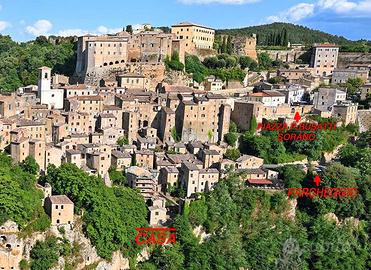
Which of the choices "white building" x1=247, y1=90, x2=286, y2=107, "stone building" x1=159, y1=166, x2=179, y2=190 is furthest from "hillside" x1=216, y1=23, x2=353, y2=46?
"stone building" x1=159, y1=166, x2=179, y2=190

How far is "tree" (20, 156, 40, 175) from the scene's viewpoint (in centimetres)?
3134

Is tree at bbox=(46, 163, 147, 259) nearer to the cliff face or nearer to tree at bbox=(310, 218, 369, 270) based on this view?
the cliff face

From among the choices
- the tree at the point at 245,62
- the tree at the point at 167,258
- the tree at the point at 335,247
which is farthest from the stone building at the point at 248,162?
the tree at the point at 245,62

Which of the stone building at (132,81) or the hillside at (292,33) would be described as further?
the hillside at (292,33)

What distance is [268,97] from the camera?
46.2 m

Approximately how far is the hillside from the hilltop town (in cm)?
3286

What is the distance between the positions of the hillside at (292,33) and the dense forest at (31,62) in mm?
37767

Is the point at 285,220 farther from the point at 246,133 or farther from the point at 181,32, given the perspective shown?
the point at 181,32

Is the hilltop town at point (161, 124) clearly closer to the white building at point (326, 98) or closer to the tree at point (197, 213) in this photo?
the white building at point (326, 98)

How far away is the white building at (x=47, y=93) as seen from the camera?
1593 inches

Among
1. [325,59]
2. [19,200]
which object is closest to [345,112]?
[325,59]

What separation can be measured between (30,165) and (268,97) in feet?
74.2

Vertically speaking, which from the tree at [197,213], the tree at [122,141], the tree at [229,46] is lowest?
the tree at [197,213]

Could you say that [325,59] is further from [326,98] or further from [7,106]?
[7,106]
